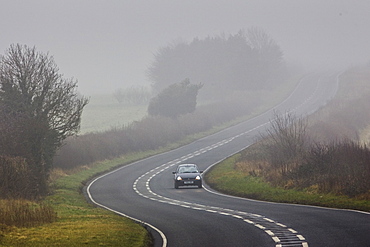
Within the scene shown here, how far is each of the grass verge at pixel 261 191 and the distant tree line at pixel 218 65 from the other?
2485 inches

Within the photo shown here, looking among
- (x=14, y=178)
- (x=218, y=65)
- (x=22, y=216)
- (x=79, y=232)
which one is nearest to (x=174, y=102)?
(x=218, y=65)

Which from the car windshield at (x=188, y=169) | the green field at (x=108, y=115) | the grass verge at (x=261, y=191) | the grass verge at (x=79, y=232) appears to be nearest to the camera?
the grass verge at (x=79, y=232)

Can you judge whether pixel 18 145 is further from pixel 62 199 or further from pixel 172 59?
pixel 172 59

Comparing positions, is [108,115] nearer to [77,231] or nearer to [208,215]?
[208,215]

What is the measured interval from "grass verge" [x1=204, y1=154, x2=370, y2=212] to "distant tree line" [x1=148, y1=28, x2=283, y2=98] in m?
63.1

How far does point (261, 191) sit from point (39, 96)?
1618cm

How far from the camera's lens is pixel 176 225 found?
72.6 ft

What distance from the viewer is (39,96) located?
39844mm

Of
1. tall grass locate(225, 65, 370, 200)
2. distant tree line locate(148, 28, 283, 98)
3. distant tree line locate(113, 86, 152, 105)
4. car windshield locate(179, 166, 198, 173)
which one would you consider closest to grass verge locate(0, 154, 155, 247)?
tall grass locate(225, 65, 370, 200)

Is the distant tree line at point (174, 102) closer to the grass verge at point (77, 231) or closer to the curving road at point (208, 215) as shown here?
the curving road at point (208, 215)

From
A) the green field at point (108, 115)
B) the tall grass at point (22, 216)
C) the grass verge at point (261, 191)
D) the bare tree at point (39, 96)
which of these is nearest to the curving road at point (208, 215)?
the grass verge at point (261, 191)

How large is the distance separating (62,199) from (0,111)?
24.7ft

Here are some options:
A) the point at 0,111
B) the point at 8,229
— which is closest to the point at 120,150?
the point at 0,111

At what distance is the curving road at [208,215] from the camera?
1752 cm
